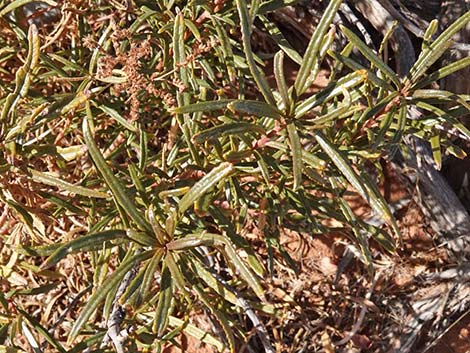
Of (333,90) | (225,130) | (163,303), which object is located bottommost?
(163,303)

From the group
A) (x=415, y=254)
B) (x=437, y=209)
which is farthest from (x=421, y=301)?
(x=437, y=209)

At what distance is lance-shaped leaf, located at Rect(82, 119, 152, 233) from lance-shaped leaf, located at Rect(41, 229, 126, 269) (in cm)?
4

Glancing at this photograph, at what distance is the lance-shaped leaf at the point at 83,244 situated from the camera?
3.80ft

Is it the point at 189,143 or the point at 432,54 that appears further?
the point at 189,143

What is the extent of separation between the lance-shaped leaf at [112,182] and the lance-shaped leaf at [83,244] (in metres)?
0.04

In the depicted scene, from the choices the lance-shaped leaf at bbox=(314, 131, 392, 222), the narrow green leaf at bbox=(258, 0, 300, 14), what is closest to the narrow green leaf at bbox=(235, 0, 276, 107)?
the lance-shaped leaf at bbox=(314, 131, 392, 222)

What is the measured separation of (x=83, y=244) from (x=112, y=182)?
0.12 metres

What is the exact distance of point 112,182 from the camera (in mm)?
1244

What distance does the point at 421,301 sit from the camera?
2369mm

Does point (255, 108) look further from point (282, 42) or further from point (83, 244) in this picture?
point (282, 42)

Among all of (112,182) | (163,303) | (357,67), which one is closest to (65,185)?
(112,182)

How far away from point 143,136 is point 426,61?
0.63 meters

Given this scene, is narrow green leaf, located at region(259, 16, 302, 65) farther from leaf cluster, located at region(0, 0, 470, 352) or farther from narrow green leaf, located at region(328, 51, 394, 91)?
narrow green leaf, located at region(328, 51, 394, 91)

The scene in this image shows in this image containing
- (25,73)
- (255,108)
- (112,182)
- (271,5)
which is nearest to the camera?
(255,108)
